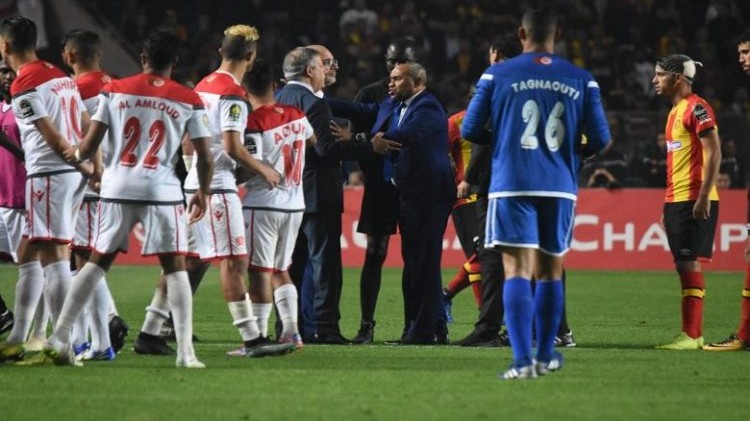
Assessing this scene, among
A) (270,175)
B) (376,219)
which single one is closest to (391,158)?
(376,219)

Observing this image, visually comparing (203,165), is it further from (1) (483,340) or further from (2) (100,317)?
(1) (483,340)

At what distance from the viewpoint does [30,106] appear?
8.84m

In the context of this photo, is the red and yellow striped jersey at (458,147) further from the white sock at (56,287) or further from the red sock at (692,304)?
the white sock at (56,287)

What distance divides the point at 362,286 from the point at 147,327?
2124 millimetres

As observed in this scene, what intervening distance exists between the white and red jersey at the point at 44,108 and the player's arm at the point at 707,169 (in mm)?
4517

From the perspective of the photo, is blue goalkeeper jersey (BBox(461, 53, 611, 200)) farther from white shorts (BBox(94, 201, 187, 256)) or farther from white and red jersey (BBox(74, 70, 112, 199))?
white and red jersey (BBox(74, 70, 112, 199))

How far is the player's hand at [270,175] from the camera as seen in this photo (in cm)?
934

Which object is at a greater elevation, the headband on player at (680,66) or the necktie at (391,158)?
the headband on player at (680,66)

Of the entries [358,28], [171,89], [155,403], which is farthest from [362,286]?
[358,28]

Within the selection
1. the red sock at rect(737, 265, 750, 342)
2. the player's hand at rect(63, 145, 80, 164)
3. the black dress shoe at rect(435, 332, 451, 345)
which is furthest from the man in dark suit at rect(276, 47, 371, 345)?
the red sock at rect(737, 265, 750, 342)

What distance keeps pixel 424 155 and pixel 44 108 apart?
3085 mm

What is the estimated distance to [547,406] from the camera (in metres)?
7.23

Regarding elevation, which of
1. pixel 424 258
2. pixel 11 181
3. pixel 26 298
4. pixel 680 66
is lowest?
pixel 26 298

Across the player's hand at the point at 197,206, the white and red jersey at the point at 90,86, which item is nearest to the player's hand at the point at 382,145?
the player's hand at the point at 197,206
